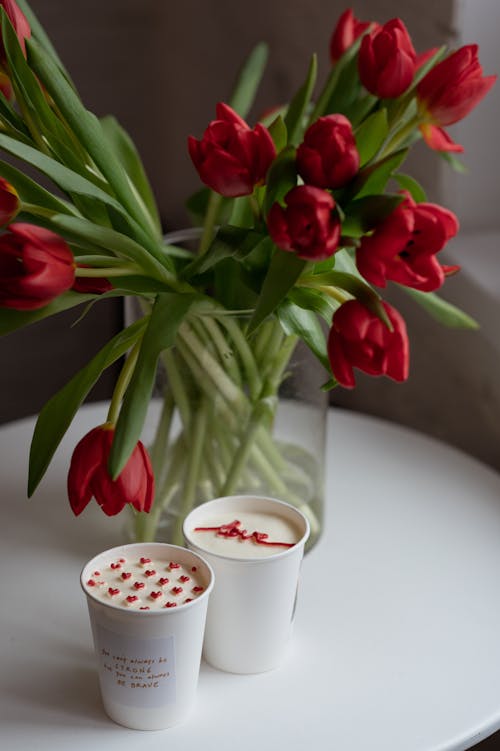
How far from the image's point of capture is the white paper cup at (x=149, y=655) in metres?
0.73

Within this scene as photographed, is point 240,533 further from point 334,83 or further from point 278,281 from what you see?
point 334,83

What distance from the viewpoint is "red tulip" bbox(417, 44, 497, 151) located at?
0.77 meters

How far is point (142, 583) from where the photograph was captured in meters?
0.75

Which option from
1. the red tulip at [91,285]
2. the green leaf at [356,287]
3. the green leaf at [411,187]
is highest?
the green leaf at [411,187]

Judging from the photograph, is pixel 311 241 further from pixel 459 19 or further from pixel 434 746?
pixel 459 19

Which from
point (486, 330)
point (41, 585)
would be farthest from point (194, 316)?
point (486, 330)

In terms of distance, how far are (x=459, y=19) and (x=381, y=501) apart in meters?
0.54

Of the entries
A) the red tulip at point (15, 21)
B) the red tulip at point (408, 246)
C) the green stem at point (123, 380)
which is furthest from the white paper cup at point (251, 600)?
the red tulip at point (15, 21)

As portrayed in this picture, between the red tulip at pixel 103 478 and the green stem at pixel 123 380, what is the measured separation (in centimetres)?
3

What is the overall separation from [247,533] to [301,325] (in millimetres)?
161

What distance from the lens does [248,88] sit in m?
1.02

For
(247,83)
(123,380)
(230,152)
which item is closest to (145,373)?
(123,380)

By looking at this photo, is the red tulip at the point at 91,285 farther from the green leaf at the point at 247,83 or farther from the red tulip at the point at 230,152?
the green leaf at the point at 247,83

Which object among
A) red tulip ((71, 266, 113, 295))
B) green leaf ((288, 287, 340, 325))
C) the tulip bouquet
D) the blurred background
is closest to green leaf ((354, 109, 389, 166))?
the tulip bouquet
